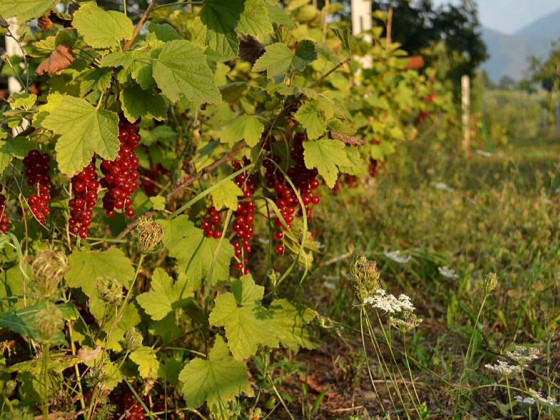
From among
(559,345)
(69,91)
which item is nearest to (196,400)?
(69,91)

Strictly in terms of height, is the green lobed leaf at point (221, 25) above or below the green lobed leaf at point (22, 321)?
above

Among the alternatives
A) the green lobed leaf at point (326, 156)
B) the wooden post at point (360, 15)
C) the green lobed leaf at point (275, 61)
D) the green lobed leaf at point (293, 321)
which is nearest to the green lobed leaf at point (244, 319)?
the green lobed leaf at point (293, 321)

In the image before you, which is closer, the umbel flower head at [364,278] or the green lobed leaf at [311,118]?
the umbel flower head at [364,278]

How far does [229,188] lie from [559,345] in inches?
60.9

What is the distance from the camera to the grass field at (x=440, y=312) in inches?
89.3

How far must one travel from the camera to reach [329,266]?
3566 millimetres

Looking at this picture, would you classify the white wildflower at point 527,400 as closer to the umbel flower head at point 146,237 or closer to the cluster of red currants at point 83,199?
the umbel flower head at point 146,237

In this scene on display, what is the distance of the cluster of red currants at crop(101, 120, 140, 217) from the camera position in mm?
1944

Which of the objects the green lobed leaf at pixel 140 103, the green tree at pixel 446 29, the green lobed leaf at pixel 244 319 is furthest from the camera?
the green tree at pixel 446 29

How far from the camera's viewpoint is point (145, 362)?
83.4 inches

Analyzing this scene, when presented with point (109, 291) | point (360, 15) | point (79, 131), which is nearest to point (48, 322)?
point (109, 291)

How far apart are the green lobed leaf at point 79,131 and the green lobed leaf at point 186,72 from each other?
20 centimetres

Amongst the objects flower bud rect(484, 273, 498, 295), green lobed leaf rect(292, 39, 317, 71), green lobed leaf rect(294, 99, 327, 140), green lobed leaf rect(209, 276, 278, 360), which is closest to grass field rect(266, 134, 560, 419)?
flower bud rect(484, 273, 498, 295)

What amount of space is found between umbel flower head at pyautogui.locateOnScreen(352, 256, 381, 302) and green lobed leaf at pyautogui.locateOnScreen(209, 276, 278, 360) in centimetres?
47
